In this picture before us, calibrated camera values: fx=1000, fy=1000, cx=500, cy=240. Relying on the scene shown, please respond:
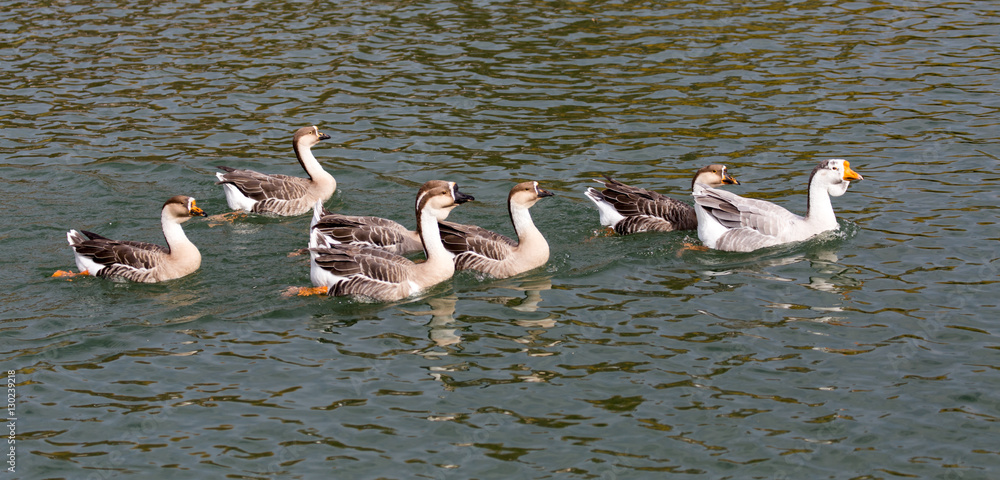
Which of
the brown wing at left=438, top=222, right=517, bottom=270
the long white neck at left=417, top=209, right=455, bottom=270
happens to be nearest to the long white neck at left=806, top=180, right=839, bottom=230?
the brown wing at left=438, top=222, right=517, bottom=270

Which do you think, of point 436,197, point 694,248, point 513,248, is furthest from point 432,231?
point 694,248

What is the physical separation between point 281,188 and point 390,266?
460 centimetres

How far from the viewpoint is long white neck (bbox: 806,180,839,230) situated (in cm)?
1551

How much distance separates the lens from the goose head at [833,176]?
15.4 m

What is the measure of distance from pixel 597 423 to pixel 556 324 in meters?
2.61

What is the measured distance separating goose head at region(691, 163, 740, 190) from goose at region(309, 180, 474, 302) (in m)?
4.47

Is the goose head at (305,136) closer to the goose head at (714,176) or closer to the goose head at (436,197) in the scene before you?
the goose head at (436,197)

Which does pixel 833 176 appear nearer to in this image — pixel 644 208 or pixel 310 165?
pixel 644 208

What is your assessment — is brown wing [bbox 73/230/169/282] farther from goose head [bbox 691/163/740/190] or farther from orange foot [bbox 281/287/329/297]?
goose head [bbox 691/163/740/190]

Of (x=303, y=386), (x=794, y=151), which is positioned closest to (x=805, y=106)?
(x=794, y=151)

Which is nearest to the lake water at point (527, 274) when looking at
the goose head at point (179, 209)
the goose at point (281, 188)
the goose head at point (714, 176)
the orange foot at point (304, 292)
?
the orange foot at point (304, 292)

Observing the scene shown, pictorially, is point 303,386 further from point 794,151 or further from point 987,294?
point 794,151

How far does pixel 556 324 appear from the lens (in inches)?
506

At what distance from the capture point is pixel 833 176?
1547 cm
